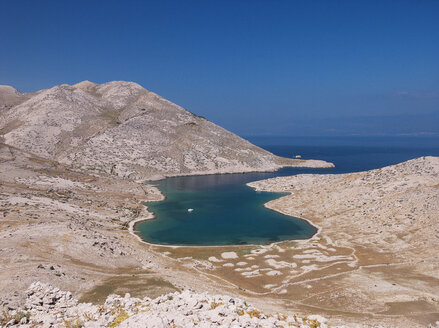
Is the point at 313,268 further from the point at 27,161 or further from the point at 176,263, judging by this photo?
the point at 27,161

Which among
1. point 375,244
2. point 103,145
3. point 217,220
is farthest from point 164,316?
point 103,145

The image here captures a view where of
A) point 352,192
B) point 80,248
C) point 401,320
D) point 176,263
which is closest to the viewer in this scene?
point 401,320

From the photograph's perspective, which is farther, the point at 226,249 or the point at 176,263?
the point at 226,249

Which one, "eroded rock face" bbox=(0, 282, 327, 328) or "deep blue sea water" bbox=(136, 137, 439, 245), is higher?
"eroded rock face" bbox=(0, 282, 327, 328)

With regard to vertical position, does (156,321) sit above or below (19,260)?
above

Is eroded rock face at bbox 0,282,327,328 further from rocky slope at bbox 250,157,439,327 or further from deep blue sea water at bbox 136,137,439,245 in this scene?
deep blue sea water at bbox 136,137,439,245

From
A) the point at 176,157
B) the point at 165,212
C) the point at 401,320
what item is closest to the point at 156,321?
the point at 401,320

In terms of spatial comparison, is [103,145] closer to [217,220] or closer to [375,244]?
[217,220]

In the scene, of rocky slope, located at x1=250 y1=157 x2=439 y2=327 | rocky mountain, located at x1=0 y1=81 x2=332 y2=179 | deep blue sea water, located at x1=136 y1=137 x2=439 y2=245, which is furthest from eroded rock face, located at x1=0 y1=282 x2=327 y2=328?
rocky mountain, located at x1=0 y1=81 x2=332 y2=179

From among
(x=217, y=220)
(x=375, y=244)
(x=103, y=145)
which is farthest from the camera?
(x=103, y=145)
